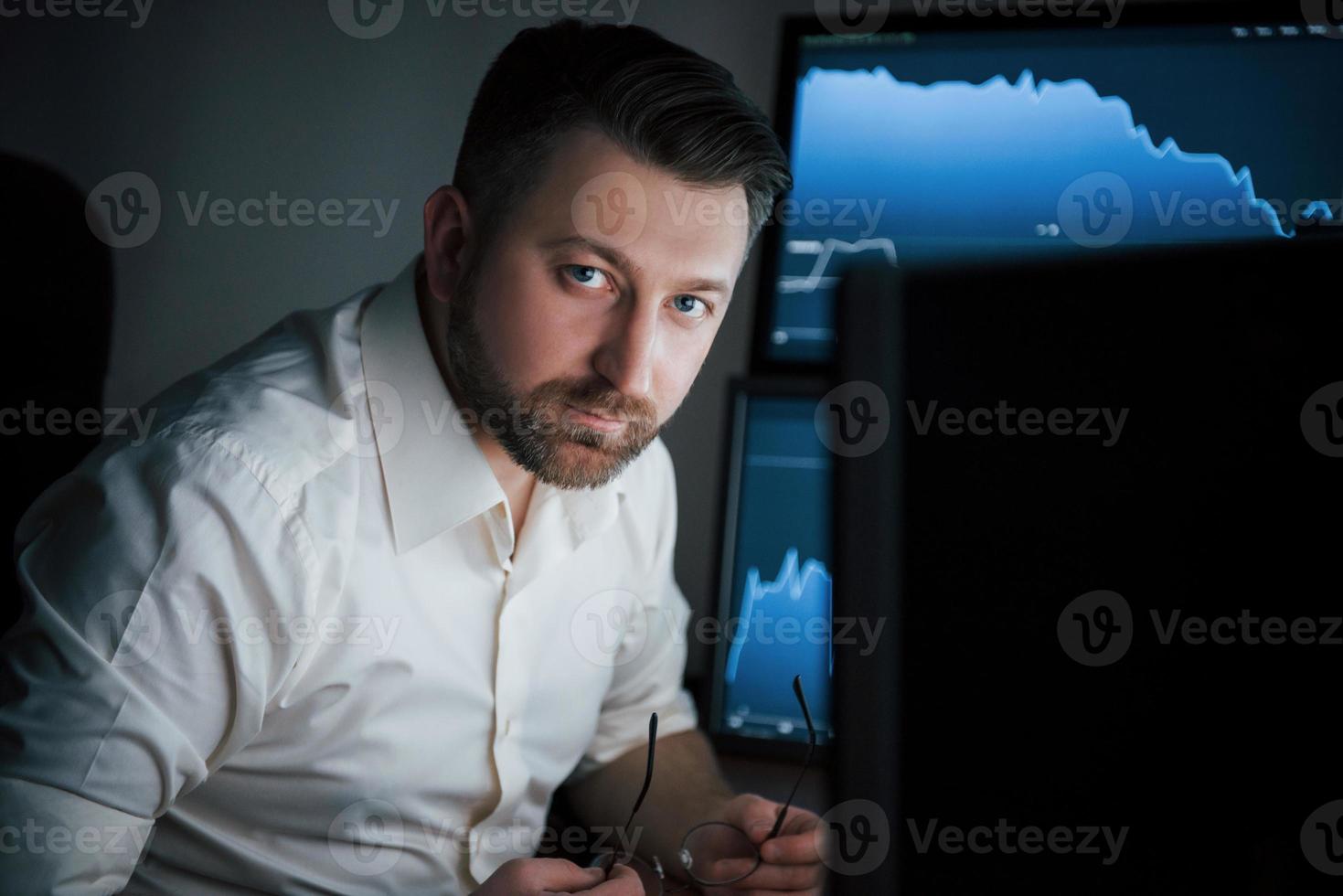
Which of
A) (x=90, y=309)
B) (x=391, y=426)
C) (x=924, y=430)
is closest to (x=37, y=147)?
(x=90, y=309)

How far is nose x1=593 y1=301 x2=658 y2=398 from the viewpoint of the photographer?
0.92 metres

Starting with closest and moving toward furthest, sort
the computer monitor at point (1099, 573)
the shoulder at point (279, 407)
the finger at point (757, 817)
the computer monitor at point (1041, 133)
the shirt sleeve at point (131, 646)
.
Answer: the computer monitor at point (1099, 573), the shirt sleeve at point (131, 646), the shoulder at point (279, 407), the finger at point (757, 817), the computer monitor at point (1041, 133)

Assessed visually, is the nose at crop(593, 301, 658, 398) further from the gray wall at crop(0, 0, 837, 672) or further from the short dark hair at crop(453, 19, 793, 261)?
the gray wall at crop(0, 0, 837, 672)

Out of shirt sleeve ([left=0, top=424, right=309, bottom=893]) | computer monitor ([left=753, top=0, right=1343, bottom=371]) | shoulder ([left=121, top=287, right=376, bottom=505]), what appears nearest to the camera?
shirt sleeve ([left=0, top=424, right=309, bottom=893])

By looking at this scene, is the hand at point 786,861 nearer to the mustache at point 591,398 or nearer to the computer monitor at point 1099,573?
the mustache at point 591,398

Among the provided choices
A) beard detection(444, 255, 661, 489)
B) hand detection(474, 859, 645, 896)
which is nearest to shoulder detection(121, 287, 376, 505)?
beard detection(444, 255, 661, 489)

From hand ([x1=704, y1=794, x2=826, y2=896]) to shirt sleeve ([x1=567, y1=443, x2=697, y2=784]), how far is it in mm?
262

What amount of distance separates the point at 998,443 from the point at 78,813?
27.3 inches

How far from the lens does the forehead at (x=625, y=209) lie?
2.98 feet

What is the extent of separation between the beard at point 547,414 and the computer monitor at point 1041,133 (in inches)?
15.5

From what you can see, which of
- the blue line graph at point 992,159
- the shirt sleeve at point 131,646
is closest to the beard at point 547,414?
the shirt sleeve at point 131,646

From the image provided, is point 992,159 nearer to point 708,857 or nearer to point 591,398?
point 591,398

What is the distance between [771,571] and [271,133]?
2.90ft

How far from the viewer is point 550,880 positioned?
79cm
